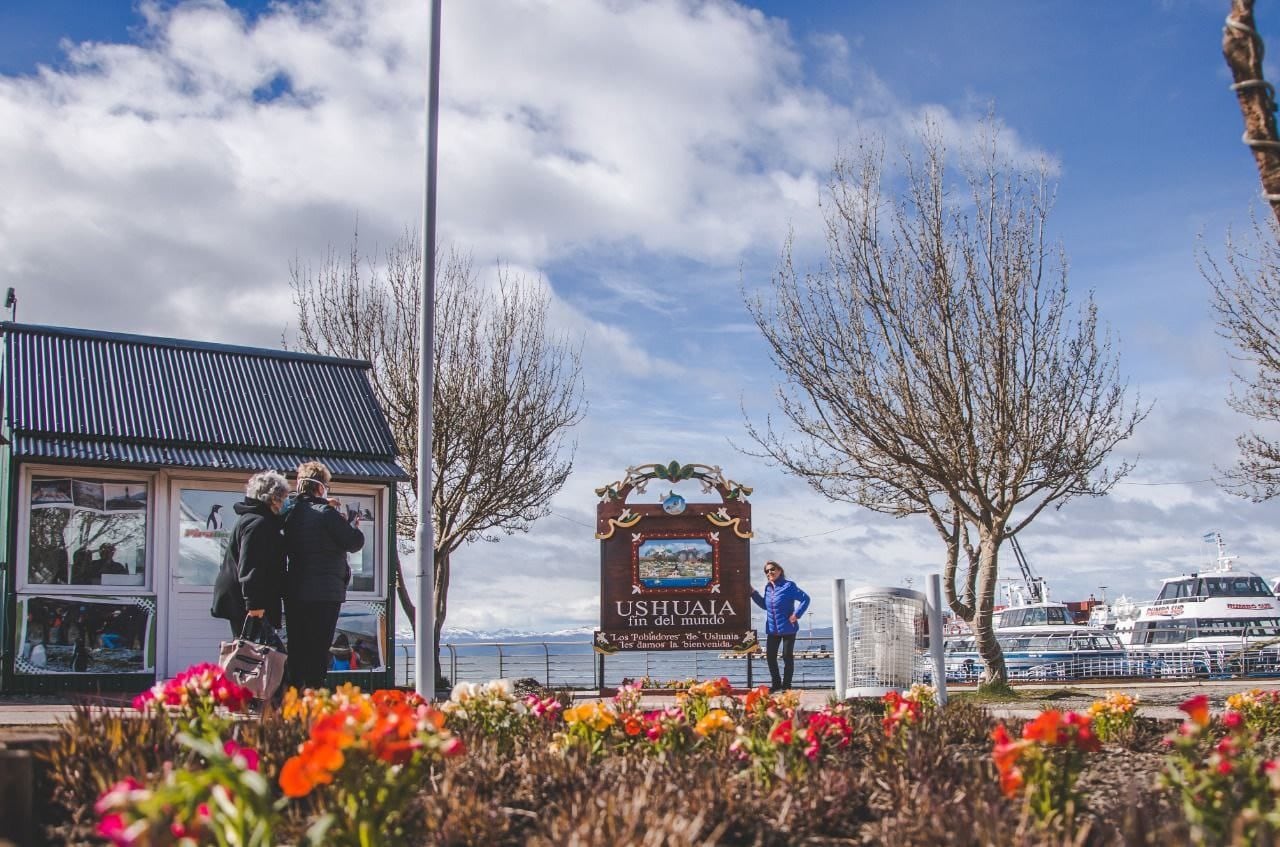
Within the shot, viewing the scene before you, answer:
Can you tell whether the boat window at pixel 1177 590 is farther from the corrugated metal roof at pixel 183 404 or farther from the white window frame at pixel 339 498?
the corrugated metal roof at pixel 183 404

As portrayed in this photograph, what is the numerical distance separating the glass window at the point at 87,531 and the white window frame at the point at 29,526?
37 mm

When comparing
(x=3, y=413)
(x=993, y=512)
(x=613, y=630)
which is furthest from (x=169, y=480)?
(x=993, y=512)

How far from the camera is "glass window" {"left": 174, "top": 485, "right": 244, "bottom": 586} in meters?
13.8

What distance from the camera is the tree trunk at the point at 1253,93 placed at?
15.3 feet

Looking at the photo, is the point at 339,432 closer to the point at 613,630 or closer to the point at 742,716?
the point at 613,630

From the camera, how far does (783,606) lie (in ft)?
52.3

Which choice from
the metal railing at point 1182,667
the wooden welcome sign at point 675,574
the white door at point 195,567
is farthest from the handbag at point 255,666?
the metal railing at point 1182,667

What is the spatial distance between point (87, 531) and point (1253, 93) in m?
12.4

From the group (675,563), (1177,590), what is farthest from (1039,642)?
(675,563)

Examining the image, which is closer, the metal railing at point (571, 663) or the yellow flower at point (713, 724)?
the yellow flower at point (713, 724)

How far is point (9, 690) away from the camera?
1277 cm

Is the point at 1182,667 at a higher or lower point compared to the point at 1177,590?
lower

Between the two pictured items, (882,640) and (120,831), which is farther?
(882,640)

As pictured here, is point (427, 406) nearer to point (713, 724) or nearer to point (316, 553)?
point (316, 553)
